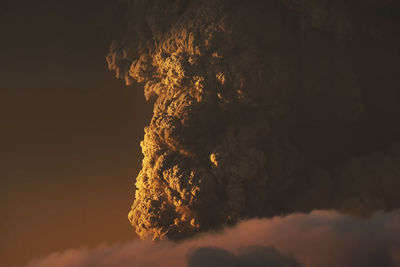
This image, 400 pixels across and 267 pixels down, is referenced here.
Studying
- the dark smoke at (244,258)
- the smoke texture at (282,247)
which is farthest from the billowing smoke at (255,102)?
the dark smoke at (244,258)

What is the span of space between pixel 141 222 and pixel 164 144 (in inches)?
39.9

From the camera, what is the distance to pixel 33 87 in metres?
7.34

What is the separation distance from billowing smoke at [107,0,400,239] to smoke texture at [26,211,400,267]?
0.24 m

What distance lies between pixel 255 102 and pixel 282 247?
1755mm

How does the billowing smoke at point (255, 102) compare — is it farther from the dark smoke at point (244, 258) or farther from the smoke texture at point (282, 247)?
the dark smoke at point (244, 258)

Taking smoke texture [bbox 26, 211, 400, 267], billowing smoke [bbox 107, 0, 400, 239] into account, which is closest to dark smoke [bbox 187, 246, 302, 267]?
smoke texture [bbox 26, 211, 400, 267]

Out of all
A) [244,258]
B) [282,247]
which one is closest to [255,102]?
[282,247]

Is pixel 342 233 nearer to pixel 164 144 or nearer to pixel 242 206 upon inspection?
pixel 242 206

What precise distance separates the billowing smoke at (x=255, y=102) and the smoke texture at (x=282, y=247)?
0.78 feet

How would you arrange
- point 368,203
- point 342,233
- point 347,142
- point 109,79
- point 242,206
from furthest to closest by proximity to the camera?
point 109,79
point 347,142
point 368,203
point 242,206
point 342,233

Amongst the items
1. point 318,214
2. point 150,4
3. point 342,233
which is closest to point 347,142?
point 318,214

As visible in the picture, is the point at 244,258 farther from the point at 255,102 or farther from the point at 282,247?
the point at 255,102

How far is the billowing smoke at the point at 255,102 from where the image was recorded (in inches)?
240

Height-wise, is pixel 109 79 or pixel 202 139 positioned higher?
pixel 109 79
